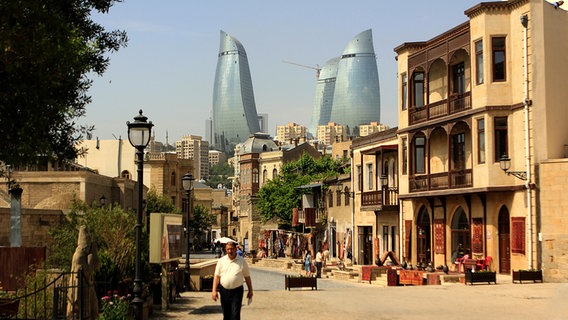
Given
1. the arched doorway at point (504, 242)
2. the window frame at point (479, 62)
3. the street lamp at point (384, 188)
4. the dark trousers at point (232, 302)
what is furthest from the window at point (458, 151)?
the dark trousers at point (232, 302)

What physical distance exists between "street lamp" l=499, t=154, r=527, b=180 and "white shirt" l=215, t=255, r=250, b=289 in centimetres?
2150

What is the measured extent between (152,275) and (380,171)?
28613mm

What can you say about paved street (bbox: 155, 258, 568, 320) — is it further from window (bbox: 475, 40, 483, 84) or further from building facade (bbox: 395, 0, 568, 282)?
window (bbox: 475, 40, 483, 84)

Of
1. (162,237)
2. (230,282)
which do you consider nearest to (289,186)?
(162,237)

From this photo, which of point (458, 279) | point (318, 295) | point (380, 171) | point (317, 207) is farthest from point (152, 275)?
point (317, 207)

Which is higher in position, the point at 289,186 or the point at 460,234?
the point at 289,186

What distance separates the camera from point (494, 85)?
37.5 metres

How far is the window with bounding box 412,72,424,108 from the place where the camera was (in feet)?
149

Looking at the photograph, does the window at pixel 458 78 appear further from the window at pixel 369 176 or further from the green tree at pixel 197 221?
the green tree at pixel 197 221

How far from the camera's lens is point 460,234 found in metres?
41.5

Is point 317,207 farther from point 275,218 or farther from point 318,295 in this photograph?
point 318,295

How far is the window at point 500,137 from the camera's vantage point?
37394 mm

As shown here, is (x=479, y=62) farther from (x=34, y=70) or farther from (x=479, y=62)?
(x=34, y=70)

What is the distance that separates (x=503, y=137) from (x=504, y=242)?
14.8 feet
